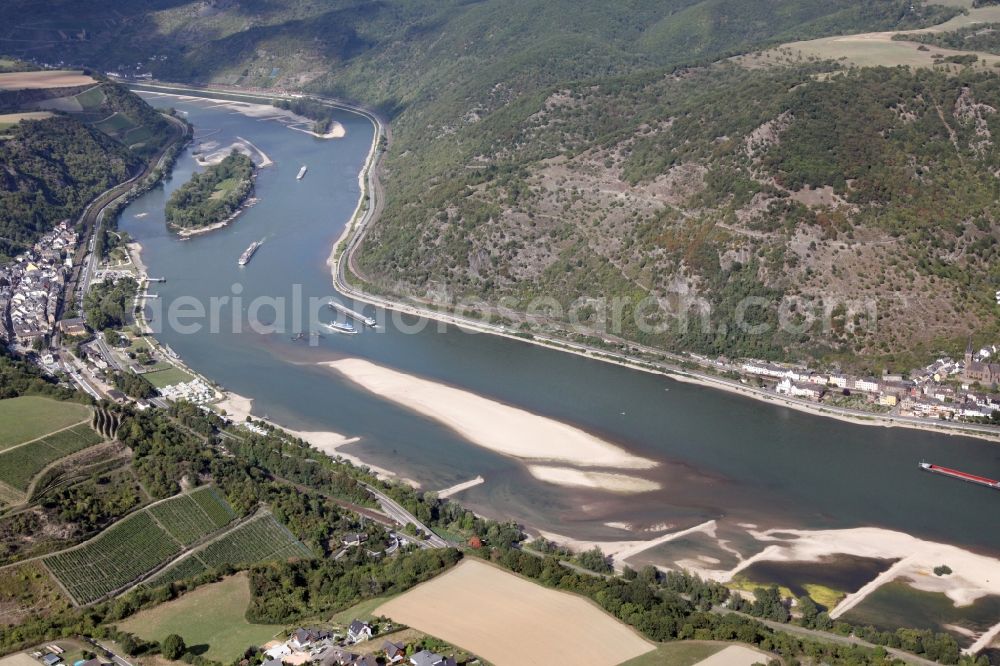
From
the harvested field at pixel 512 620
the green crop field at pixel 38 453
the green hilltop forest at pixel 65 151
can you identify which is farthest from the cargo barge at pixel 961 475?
the green hilltop forest at pixel 65 151

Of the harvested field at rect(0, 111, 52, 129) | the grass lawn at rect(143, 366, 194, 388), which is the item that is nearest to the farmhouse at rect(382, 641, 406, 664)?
the grass lawn at rect(143, 366, 194, 388)

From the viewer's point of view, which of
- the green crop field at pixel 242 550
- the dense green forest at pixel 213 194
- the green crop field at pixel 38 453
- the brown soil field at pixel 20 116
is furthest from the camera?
the brown soil field at pixel 20 116

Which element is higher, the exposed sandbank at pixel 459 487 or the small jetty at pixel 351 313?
the small jetty at pixel 351 313

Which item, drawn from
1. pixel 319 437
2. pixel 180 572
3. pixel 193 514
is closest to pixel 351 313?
pixel 319 437

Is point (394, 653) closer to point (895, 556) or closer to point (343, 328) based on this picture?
point (895, 556)

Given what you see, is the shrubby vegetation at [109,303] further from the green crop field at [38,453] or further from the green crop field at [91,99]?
the green crop field at [91,99]

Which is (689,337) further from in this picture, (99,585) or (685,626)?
(99,585)

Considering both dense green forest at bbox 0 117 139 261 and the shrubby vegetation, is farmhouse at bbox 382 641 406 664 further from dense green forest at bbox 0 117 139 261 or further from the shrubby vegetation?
dense green forest at bbox 0 117 139 261
